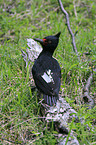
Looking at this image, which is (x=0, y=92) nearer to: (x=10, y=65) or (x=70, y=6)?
(x=10, y=65)

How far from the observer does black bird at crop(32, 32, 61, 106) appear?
266cm

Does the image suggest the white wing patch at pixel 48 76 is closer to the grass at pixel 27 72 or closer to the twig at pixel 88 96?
the grass at pixel 27 72

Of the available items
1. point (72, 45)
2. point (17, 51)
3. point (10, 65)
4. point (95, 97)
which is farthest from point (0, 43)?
point (95, 97)

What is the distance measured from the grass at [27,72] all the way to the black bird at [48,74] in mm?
199

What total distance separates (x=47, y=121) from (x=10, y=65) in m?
1.36

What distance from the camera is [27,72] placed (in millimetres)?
3244

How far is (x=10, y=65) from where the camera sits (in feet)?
11.5

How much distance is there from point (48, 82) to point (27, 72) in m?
0.67

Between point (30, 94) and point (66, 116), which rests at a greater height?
point (30, 94)

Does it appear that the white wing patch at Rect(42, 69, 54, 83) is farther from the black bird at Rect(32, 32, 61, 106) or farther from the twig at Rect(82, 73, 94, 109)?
the twig at Rect(82, 73, 94, 109)

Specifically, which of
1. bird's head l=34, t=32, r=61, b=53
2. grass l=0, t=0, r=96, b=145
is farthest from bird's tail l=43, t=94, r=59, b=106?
bird's head l=34, t=32, r=61, b=53

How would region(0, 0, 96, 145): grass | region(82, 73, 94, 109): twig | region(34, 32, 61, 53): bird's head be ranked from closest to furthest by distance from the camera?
region(0, 0, 96, 145): grass → region(34, 32, 61, 53): bird's head → region(82, 73, 94, 109): twig

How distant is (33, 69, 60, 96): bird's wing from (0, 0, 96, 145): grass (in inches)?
8.6

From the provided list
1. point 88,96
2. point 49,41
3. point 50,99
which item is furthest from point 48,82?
point 88,96
